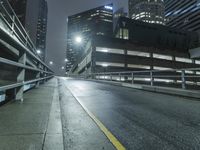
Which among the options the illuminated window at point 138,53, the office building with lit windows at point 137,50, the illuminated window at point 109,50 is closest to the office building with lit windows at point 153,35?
the office building with lit windows at point 137,50

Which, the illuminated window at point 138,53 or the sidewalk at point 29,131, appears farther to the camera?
the illuminated window at point 138,53

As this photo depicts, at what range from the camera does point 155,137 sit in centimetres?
301

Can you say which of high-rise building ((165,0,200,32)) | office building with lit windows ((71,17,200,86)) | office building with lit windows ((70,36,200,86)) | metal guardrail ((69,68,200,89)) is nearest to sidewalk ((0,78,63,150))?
metal guardrail ((69,68,200,89))

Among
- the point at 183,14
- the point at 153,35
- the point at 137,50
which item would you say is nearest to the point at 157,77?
the point at 137,50

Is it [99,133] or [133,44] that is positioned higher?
[133,44]

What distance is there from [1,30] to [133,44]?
55.9 meters

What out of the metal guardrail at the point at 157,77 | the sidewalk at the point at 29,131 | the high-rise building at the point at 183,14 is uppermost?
the high-rise building at the point at 183,14

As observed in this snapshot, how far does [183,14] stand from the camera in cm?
15700

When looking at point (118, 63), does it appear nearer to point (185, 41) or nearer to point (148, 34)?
point (148, 34)

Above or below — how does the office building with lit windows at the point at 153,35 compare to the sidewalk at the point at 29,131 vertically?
above

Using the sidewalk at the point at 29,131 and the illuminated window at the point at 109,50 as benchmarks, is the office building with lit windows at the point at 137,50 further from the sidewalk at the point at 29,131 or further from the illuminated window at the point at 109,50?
the sidewalk at the point at 29,131

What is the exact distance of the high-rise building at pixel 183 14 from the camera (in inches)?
5561

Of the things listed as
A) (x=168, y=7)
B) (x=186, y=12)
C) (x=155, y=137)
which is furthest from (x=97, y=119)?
(x=168, y=7)

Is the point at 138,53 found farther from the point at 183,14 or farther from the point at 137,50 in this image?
the point at 183,14
